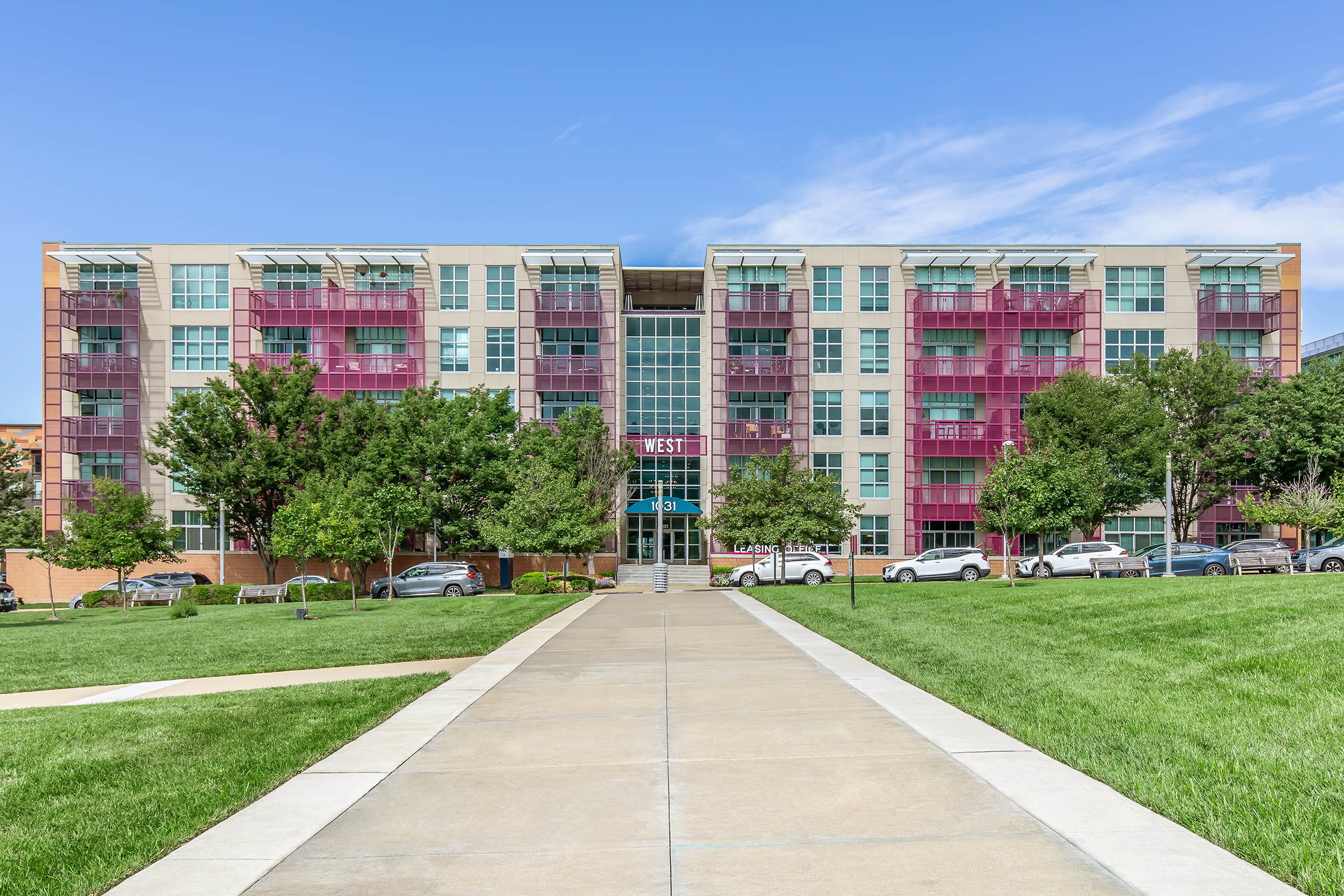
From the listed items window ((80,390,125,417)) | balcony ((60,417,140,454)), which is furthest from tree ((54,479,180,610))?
window ((80,390,125,417))

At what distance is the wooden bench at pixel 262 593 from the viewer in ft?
131

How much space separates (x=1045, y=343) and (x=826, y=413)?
557 inches

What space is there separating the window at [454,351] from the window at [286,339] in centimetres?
785

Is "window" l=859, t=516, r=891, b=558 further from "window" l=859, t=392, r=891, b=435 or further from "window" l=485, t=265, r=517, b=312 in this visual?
"window" l=485, t=265, r=517, b=312

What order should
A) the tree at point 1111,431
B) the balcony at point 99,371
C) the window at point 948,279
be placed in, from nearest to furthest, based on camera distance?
the tree at point 1111,431 → the balcony at point 99,371 → the window at point 948,279

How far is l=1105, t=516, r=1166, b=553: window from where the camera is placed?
56.8m

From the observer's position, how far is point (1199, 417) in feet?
167

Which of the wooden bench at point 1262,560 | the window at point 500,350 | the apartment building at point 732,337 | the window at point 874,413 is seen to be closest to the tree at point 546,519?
the apartment building at point 732,337

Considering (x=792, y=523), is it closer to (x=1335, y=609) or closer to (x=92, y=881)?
(x=1335, y=609)

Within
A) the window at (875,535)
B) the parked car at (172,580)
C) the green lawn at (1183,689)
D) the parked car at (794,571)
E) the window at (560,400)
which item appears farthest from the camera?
the window at (560,400)

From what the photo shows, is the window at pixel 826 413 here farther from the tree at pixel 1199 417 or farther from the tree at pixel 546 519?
the tree at pixel 546 519

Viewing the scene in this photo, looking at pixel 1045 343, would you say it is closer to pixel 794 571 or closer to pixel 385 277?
pixel 794 571

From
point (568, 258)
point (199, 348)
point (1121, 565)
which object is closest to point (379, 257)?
point (568, 258)

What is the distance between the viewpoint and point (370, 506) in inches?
1405
